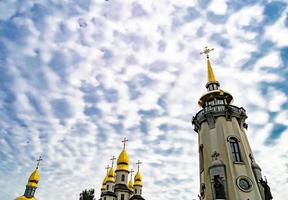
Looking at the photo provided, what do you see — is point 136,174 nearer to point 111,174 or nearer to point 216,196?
point 111,174

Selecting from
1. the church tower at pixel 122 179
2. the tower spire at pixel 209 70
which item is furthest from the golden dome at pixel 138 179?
the tower spire at pixel 209 70

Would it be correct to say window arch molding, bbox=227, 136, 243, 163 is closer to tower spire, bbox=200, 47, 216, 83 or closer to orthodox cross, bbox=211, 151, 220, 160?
orthodox cross, bbox=211, 151, 220, 160

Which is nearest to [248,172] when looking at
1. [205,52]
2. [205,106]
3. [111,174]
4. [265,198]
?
[265,198]

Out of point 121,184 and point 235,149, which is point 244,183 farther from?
point 121,184

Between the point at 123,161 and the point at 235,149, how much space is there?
2716cm

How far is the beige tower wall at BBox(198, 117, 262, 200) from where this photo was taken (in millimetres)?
23406

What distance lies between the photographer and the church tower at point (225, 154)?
23625 mm

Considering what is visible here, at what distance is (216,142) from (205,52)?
1487cm

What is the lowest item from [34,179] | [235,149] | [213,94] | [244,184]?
[244,184]

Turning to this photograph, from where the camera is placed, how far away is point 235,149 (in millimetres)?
26344

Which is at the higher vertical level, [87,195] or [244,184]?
[87,195]

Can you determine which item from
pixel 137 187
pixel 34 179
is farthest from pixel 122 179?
pixel 34 179

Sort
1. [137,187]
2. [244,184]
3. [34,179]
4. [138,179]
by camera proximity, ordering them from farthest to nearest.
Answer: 1. [34,179]
2. [138,179]
3. [137,187]
4. [244,184]

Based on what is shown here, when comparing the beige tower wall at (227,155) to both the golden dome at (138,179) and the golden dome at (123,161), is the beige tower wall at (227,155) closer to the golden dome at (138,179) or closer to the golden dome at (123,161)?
the golden dome at (123,161)
